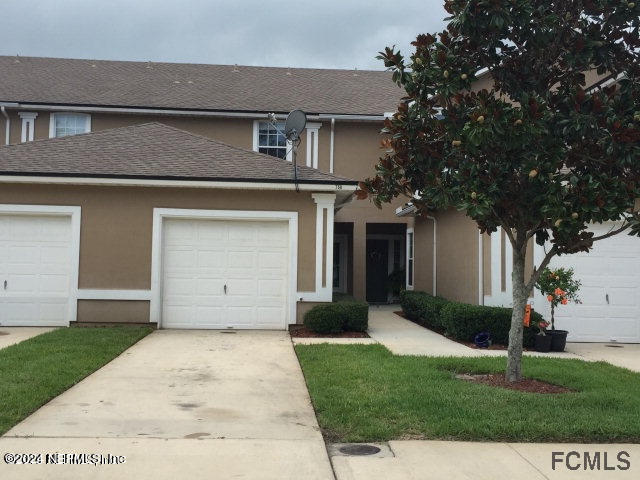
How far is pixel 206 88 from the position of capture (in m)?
20.3

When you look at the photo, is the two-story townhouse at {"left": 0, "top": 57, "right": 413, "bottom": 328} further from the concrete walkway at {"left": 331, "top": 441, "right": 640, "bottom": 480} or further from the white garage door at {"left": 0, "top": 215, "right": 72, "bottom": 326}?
the concrete walkway at {"left": 331, "top": 441, "right": 640, "bottom": 480}

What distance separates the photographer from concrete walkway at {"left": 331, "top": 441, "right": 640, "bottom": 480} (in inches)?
180

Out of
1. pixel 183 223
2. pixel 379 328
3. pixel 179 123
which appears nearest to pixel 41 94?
pixel 179 123

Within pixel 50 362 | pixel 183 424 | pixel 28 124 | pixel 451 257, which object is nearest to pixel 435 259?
pixel 451 257

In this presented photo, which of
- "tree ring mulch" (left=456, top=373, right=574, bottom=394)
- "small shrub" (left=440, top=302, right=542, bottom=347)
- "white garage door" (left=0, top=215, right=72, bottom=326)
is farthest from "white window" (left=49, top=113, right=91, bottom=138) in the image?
"tree ring mulch" (left=456, top=373, right=574, bottom=394)

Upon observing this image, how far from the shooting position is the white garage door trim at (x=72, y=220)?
12250 millimetres

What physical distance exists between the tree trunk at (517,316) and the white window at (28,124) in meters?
16.0

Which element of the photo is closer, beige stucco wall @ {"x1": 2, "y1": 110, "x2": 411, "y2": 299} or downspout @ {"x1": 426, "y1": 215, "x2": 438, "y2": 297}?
downspout @ {"x1": 426, "y1": 215, "x2": 438, "y2": 297}

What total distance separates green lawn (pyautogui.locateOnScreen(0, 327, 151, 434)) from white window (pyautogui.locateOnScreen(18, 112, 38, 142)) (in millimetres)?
9187

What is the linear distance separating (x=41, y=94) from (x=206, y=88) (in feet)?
16.8

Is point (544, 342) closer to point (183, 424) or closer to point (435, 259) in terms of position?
point (435, 259)

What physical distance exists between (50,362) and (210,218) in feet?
16.5

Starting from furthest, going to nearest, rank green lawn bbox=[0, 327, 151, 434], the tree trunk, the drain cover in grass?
the tree trunk, green lawn bbox=[0, 327, 151, 434], the drain cover in grass

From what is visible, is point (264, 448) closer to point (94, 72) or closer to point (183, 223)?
point (183, 223)
